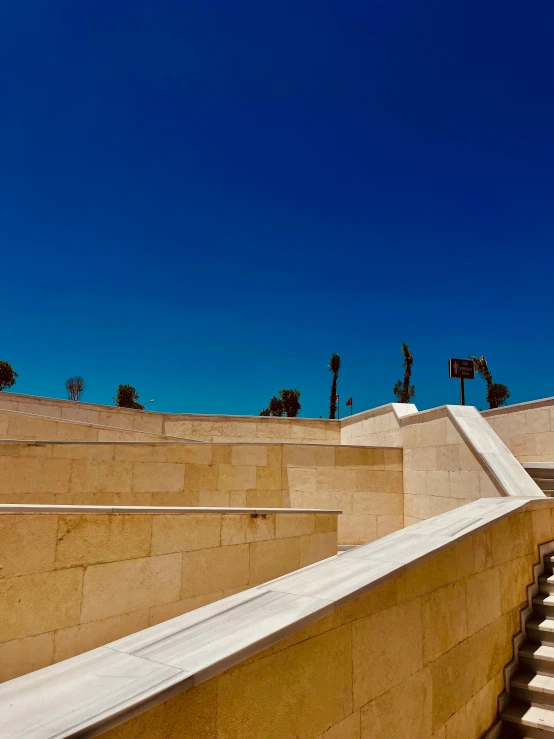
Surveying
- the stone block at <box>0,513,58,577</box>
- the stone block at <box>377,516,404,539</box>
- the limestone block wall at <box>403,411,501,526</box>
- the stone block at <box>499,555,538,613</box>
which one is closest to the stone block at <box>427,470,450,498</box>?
the limestone block wall at <box>403,411,501,526</box>

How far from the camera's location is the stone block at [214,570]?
5.64 m

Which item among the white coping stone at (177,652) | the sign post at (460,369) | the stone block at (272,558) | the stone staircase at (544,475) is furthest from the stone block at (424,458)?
the sign post at (460,369)

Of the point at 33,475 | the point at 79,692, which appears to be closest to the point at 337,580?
the point at 79,692

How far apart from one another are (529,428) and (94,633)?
36.8 feet

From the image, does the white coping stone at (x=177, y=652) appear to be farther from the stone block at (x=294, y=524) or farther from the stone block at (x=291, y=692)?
the stone block at (x=294, y=524)

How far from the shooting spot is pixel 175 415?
1706cm

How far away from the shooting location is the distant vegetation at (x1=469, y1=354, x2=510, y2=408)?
41031mm

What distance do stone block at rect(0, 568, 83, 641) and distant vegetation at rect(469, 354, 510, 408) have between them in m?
39.7

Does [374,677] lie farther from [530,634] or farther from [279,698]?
[530,634]

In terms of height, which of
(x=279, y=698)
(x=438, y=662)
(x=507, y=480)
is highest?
(x=507, y=480)

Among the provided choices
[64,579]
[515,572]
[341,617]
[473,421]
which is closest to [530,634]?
[515,572]

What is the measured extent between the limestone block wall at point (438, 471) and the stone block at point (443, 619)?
4277 mm

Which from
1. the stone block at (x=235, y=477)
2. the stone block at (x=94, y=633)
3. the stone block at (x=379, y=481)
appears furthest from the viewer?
the stone block at (x=379, y=481)

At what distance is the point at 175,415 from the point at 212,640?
50.1ft
